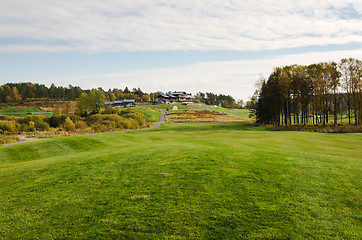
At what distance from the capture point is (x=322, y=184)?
8727mm

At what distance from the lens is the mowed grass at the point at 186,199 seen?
5.95 meters

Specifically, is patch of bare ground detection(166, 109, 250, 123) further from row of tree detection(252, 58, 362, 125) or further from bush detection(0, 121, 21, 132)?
bush detection(0, 121, 21, 132)

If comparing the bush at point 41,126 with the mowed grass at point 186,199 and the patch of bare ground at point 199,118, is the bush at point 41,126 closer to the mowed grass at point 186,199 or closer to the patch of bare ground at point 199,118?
the mowed grass at point 186,199

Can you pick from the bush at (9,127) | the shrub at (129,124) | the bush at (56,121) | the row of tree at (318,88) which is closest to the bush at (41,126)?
the bush at (9,127)

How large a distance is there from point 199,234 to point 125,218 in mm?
2191

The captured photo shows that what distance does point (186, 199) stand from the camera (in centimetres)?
742

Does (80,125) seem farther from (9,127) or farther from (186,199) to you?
(186,199)

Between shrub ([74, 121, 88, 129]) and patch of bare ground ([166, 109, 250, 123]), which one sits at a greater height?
shrub ([74, 121, 88, 129])

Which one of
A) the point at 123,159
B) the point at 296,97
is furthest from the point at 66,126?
the point at 296,97

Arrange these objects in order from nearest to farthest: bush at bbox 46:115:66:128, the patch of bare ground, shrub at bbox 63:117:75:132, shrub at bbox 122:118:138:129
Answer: shrub at bbox 63:117:75:132, bush at bbox 46:115:66:128, shrub at bbox 122:118:138:129, the patch of bare ground

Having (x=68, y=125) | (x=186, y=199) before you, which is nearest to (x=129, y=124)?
(x=68, y=125)

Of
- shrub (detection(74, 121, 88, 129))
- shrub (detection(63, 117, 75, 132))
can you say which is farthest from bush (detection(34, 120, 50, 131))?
shrub (detection(74, 121, 88, 129))

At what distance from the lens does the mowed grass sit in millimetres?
5953

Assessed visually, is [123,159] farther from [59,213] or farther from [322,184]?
[322,184]
